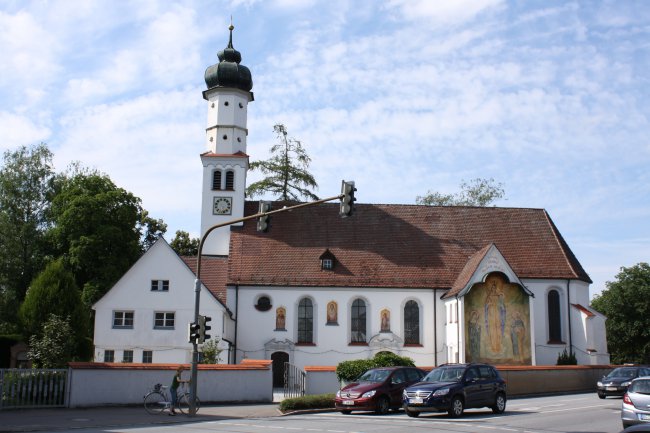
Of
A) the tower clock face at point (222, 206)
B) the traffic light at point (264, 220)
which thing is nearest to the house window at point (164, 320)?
the tower clock face at point (222, 206)

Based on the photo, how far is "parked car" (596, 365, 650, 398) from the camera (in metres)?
30.4

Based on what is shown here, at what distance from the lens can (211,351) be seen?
122 feet

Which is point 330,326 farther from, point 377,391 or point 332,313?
point 377,391

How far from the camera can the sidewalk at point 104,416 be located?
70.8ft

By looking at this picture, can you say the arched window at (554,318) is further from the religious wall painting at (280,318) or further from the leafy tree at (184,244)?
the leafy tree at (184,244)

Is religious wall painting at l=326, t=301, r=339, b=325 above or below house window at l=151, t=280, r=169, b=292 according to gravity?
below

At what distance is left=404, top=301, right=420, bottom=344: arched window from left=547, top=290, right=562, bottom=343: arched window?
7756 millimetres

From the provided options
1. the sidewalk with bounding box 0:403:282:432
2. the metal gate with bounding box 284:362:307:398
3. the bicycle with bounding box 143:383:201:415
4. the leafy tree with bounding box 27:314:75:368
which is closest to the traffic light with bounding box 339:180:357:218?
the sidewalk with bounding box 0:403:282:432

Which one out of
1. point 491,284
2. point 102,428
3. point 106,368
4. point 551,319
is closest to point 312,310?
point 491,284

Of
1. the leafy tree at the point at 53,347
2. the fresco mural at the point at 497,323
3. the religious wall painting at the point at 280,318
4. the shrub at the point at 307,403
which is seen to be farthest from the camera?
the religious wall painting at the point at 280,318

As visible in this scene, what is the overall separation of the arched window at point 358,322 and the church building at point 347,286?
6cm

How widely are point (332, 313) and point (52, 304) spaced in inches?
602

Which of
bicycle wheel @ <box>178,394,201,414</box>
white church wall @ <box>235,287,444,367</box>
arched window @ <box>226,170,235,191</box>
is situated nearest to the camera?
bicycle wheel @ <box>178,394,201,414</box>

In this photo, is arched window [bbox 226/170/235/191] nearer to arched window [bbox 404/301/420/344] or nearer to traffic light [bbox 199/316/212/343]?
arched window [bbox 404/301/420/344]
